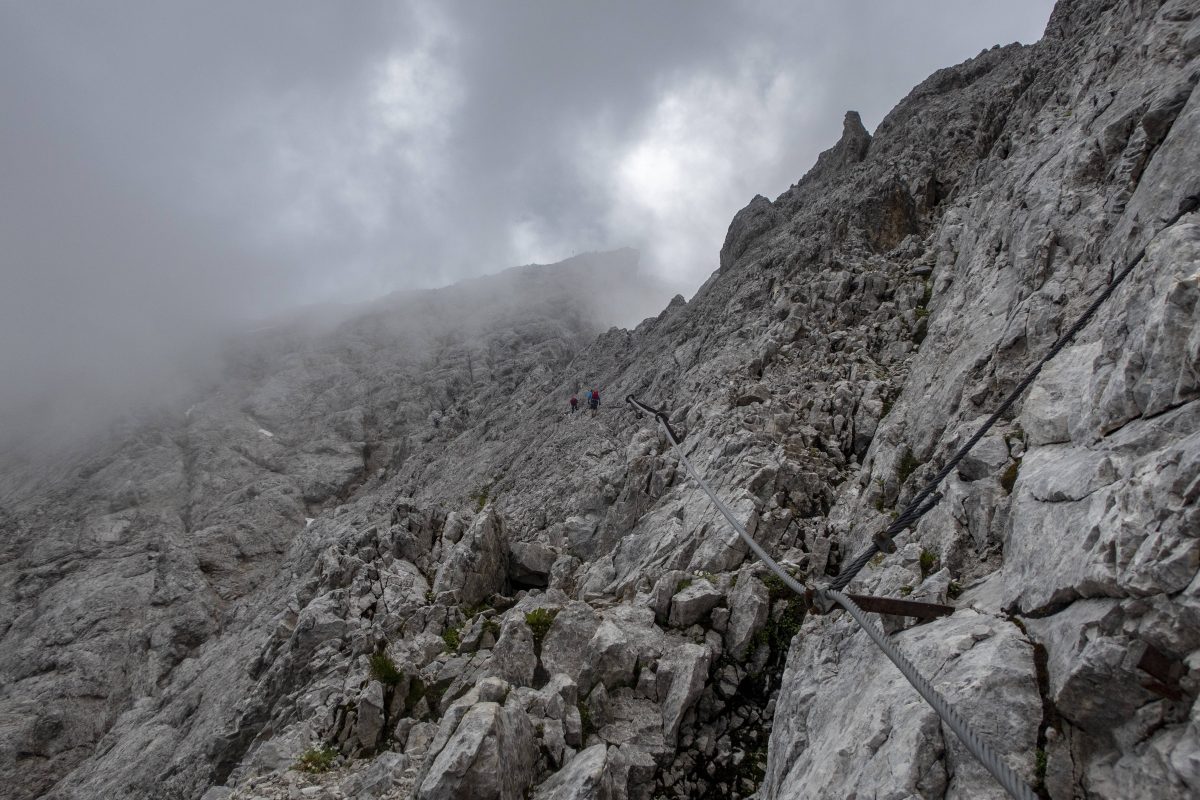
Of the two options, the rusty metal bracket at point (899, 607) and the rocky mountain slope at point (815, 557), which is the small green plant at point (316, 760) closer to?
the rocky mountain slope at point (815, 557)

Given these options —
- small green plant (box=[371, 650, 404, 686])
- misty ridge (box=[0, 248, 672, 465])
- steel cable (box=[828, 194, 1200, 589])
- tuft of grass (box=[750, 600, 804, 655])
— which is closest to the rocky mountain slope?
tuft of grass (box=[750, 600, 804, 655])

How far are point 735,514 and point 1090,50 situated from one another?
82.3 feet

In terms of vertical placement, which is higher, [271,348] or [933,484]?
[271,348]

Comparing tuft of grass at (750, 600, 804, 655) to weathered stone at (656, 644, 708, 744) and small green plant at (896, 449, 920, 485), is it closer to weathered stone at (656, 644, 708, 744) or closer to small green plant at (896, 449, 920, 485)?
weathered stone at (656, 644, 708, 744)

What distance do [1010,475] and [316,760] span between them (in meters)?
16.7

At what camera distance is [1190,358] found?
287 inches

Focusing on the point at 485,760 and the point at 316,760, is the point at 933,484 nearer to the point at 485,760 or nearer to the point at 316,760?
the point at 485,760

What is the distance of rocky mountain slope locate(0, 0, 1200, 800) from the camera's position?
23.0ft

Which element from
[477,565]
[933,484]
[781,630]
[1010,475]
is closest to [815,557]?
[781,630]

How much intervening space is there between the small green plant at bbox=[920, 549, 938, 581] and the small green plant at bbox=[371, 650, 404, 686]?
13342 millimetres

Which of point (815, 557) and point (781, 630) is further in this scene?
point (815, 557)

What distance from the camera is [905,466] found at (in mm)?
15391

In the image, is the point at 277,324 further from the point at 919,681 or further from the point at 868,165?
the point at 919,681

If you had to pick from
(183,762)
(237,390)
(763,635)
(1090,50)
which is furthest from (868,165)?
(237,390)
